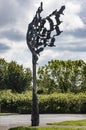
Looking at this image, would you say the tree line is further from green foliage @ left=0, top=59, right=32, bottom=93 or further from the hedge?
the hedge

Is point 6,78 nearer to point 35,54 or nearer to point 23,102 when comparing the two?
point 23,102

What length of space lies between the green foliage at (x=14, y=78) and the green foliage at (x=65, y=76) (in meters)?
5.59

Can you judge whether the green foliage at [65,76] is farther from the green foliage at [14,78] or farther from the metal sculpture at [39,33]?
the metal sculpture at [39,33]

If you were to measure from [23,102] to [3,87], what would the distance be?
36314 millimetres

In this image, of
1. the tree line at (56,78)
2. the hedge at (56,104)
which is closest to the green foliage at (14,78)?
the tree line at (56,78)

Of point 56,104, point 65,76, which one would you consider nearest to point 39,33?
point 56,104

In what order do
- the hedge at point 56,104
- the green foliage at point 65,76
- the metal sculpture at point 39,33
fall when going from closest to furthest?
the metal sculpture at point 39,33 → the hedge at point 56,104 → the green foliage at point 65,76

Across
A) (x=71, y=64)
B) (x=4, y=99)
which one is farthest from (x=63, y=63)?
(x=4, y=99)

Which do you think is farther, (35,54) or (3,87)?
(3,87)

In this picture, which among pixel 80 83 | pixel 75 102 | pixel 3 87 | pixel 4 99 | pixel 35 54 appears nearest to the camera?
pixel 35 54

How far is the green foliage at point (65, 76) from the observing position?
268ft

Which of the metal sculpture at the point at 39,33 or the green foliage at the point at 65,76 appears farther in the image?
the green foliage at the point at 65,76

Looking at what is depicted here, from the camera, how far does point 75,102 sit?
50219mm

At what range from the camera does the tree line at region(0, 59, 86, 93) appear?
81.8 m
